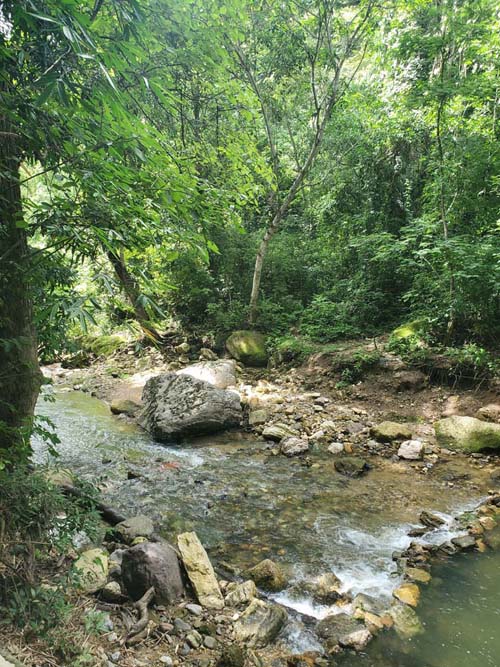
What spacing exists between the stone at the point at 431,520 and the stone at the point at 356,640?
1740mm

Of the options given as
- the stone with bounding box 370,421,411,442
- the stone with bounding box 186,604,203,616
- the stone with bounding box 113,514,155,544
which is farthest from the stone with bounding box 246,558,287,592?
the stone with bounding box 370,421,411,442

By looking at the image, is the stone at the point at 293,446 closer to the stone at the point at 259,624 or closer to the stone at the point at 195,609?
the stone at the point at 259,624

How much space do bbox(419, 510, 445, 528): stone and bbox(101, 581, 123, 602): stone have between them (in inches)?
122

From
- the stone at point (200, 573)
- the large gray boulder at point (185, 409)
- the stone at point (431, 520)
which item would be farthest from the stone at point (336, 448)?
the stone at point (200, 573)

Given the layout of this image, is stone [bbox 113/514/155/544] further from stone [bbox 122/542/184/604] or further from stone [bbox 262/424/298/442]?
stone [bbox 262/424/298/442]

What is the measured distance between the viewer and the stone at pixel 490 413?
6145 millimetres

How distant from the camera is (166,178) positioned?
2.36 metres

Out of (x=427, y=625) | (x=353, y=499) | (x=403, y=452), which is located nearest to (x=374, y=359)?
(x=403, y=452)

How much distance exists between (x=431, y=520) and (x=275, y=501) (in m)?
1.71

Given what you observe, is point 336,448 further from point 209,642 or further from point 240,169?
point 240,169

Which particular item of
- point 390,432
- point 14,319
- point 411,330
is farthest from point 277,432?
point 14,319

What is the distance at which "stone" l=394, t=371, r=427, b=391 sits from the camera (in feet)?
24.3

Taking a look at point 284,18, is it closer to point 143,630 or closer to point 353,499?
point 353,499

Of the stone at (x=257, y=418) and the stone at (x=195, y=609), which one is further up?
the stone at (x=257, y=418)
